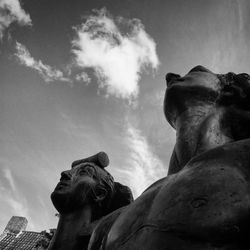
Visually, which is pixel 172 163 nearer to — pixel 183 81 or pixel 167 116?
pixel 167 116

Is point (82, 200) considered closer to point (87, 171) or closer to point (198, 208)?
point (87, 171)

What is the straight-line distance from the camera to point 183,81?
2.40m

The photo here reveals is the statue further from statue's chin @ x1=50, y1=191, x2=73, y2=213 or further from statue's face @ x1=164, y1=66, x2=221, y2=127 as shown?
statue's face @ x1=164, y1=66, x2=221, y2=127

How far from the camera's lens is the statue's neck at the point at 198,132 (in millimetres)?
2061

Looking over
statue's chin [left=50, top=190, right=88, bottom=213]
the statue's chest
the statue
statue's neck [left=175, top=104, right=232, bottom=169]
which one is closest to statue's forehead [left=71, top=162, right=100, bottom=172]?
the statue

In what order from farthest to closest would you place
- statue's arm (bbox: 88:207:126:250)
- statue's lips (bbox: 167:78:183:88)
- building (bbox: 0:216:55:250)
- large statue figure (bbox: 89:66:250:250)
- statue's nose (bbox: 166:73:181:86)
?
building (bbox: 0:216:55:250) → statue's nose (bbox: 166:73:181:86) → statue's lips (bbox: 167:78:183:88) → statue's arm (bbox: 88:207:126:250) → large statue figure (bbox: 89:66:250:250)

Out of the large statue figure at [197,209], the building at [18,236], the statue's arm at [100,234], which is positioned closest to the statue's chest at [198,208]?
the large statue figure at [197,209]

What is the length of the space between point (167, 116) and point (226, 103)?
465mm

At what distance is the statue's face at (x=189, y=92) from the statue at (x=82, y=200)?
2.99ft

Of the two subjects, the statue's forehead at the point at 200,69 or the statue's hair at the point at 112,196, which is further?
the statue's hair at the point at 112,196

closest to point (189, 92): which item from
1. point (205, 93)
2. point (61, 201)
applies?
point (205, 93)

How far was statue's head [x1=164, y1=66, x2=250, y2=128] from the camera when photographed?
2.29m

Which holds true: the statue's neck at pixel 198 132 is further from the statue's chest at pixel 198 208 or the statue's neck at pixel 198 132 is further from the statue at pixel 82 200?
the statue at pixel 82 200

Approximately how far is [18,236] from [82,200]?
2383 centimetres
